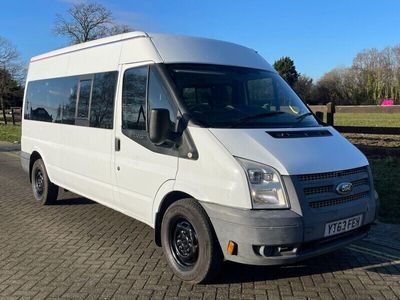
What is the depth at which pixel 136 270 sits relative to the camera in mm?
5078

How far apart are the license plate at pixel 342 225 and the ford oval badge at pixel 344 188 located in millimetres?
269

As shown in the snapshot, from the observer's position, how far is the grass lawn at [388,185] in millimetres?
7109

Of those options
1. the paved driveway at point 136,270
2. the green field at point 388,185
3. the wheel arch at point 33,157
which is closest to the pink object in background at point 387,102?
the green field at point 388,185

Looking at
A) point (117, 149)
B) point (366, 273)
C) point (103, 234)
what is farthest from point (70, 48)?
point (366, 273)

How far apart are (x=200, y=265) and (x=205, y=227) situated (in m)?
0.41

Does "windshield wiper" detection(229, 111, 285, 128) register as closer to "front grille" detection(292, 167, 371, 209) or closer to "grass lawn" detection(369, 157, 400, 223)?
"front grille" detection(292, 167, 371, 209)

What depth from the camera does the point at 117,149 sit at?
569 centimetres

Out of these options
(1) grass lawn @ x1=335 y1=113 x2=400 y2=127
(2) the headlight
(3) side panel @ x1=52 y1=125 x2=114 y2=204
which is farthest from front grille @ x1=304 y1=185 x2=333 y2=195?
(1) grass lawn @ x1=335 y1=113 x2=400 y2=127

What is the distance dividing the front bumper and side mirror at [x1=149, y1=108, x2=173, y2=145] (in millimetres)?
837

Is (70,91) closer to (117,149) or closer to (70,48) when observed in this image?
(70,48)

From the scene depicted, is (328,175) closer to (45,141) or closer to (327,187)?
(327,187)

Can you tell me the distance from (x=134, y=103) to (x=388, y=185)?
214 inches

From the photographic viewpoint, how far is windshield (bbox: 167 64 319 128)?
481cm

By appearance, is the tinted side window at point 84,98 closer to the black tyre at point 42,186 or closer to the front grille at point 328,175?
the black tyre at point 42,186
